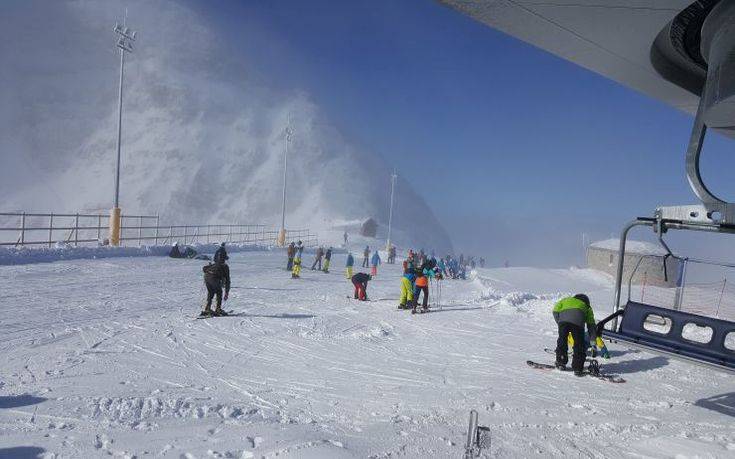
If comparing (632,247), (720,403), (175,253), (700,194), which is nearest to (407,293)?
(720,403)

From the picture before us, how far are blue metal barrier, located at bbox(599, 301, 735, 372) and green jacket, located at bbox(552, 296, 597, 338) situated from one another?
0.84 m

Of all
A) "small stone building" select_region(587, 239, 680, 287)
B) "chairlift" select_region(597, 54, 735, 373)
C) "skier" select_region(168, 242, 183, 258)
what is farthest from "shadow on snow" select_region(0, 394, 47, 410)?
"small stone building" select_region(587, 239, 680, 287)

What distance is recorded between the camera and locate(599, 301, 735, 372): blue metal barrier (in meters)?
4.56

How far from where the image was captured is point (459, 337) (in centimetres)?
910

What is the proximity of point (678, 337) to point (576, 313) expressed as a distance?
1419mm

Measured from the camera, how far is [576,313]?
660 cm

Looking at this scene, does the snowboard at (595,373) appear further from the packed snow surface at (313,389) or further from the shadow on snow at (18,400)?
the shadow on snow at (18,400)

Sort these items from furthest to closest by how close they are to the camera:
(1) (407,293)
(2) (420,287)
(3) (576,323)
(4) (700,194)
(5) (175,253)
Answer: (5) (175,253)
(1) (407,293)
(2) (420,287)
(3) (576,323)
(4) (700,194)

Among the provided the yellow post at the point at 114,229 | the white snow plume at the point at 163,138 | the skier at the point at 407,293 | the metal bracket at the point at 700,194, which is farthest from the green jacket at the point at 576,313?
the white snow plume at the point at 163,138

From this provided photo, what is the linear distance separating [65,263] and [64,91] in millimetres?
93668

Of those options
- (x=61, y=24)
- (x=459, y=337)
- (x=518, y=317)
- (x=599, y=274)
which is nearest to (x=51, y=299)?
(x=459, y=337)

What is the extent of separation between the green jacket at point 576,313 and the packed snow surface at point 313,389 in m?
0.80

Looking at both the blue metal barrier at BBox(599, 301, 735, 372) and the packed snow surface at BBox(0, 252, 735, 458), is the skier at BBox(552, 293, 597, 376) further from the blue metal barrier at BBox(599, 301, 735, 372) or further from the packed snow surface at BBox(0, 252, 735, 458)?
the blue metal barrier at BBox(599, 301, 735, 372)

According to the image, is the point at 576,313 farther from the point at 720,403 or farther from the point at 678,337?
the point at 720,403
